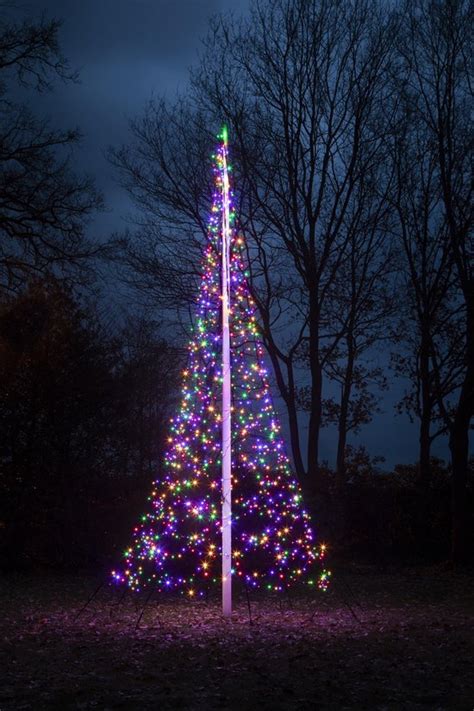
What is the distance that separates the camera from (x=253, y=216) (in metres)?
16.0

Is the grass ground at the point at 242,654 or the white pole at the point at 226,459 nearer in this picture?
the grass ground at the point at 242,654

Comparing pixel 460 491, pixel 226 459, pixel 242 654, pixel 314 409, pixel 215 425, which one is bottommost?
pixel 242 654

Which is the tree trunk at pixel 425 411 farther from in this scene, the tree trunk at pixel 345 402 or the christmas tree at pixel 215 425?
→ the christmas tree at pixel 215 425

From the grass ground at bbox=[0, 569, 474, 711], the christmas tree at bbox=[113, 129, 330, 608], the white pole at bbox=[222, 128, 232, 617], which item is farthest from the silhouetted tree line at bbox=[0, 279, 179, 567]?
the white pole at bbox=[222, 128, 232, 617]

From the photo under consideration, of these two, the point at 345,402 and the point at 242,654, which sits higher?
the point at 345,402

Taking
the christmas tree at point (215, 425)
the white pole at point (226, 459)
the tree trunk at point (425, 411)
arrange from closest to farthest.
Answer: the white pole at point (226, 459)
the christmas tree at point (215, 425)
the tree trunk at point (425, 411)

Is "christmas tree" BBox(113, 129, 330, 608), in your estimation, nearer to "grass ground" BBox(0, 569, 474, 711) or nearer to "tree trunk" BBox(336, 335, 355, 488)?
"grass ground" BBox(0, 569, 474, 711)

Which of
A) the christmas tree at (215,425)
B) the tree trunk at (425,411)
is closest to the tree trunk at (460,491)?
the tree trunk at (425,411)

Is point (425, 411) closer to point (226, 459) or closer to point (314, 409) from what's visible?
point (314, 409)

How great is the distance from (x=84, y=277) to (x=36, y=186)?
5.92 ft

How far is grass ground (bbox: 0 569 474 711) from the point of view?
5.32 meters

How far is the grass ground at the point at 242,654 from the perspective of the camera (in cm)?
532

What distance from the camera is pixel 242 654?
6.78 m

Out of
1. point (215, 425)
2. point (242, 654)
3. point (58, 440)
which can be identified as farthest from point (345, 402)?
point (242, 654)
